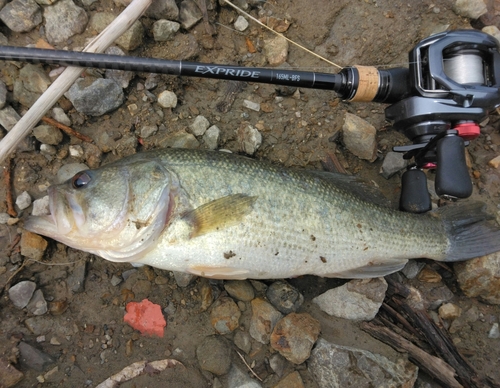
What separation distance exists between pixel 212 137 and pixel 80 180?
4.27 ft

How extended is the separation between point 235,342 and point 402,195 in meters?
2.03

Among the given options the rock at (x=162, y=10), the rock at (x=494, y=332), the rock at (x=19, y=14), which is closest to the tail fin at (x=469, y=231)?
the rock at (x=494, y=332)

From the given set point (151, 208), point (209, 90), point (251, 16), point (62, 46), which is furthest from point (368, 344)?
point (62, 46)

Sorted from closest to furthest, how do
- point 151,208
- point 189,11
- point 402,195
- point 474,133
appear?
point 151,208 → point 474,133 → point 402,195 → point 189,11

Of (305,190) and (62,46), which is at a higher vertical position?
(62,46)

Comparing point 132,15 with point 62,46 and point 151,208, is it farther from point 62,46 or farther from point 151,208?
point 151,208

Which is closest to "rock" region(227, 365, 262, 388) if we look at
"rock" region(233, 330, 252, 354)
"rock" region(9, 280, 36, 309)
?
"rock" region(233, 330, 252, 354)

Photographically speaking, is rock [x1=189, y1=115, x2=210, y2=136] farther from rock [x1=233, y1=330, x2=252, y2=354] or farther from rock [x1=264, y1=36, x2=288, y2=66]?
rock [x1=233, y1=330, x2=252, y2=354]

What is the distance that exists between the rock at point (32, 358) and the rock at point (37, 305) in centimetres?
27

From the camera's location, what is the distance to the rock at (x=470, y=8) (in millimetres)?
3781

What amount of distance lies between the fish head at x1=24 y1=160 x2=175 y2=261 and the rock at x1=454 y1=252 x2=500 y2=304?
2844mm

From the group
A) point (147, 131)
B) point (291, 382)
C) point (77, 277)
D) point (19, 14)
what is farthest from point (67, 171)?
point (291, 382)

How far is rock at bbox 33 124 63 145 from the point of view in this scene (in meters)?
3.14

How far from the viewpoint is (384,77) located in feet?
9.52
